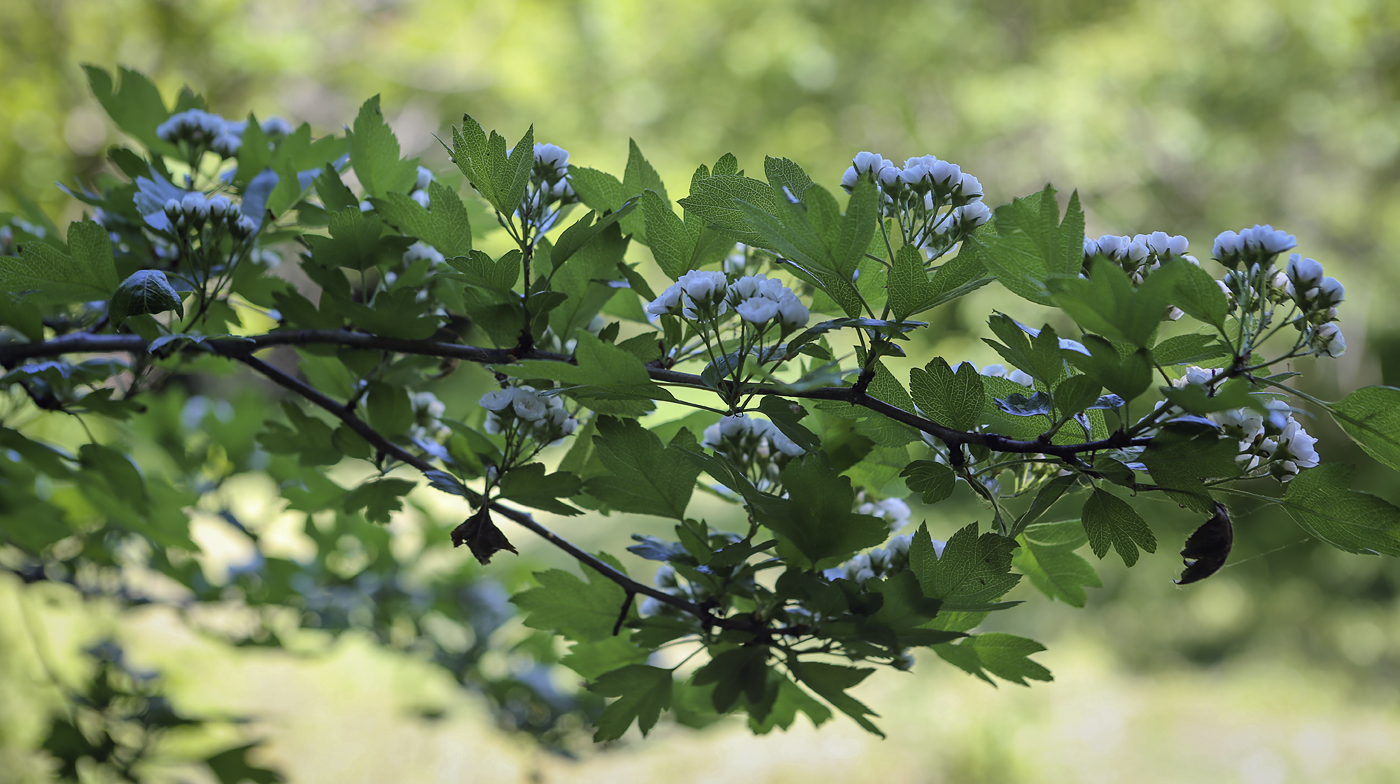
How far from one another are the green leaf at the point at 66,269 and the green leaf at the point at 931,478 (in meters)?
0.29

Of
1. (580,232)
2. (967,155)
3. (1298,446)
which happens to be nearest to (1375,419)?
(1298,446)

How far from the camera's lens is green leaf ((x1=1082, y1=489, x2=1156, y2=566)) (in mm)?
251

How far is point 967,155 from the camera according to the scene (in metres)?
3.11

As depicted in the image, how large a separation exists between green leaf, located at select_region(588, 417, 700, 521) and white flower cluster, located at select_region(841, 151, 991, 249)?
0.10 meters

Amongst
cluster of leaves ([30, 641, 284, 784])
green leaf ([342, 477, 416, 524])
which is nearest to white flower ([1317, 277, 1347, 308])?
green leaf ([342, 477, 416, 524])

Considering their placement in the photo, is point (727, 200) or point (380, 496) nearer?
point (727, 200)

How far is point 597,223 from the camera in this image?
0.28 meters

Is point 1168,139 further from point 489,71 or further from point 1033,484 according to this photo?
point 1033,484

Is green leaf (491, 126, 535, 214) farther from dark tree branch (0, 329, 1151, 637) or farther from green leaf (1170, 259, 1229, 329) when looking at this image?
green leaf (1170, 259, 1229, 329)

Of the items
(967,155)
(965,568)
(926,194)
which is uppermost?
(967,155)

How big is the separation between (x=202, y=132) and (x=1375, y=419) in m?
0.46

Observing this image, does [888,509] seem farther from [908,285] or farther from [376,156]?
[376,156]

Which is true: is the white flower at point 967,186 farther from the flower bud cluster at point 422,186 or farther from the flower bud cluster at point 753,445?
the flower bud cluster at point 422,186

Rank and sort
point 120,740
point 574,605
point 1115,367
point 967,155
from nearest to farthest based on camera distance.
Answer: point 1115,367
point 574,605
point 120,740
point 967,155
